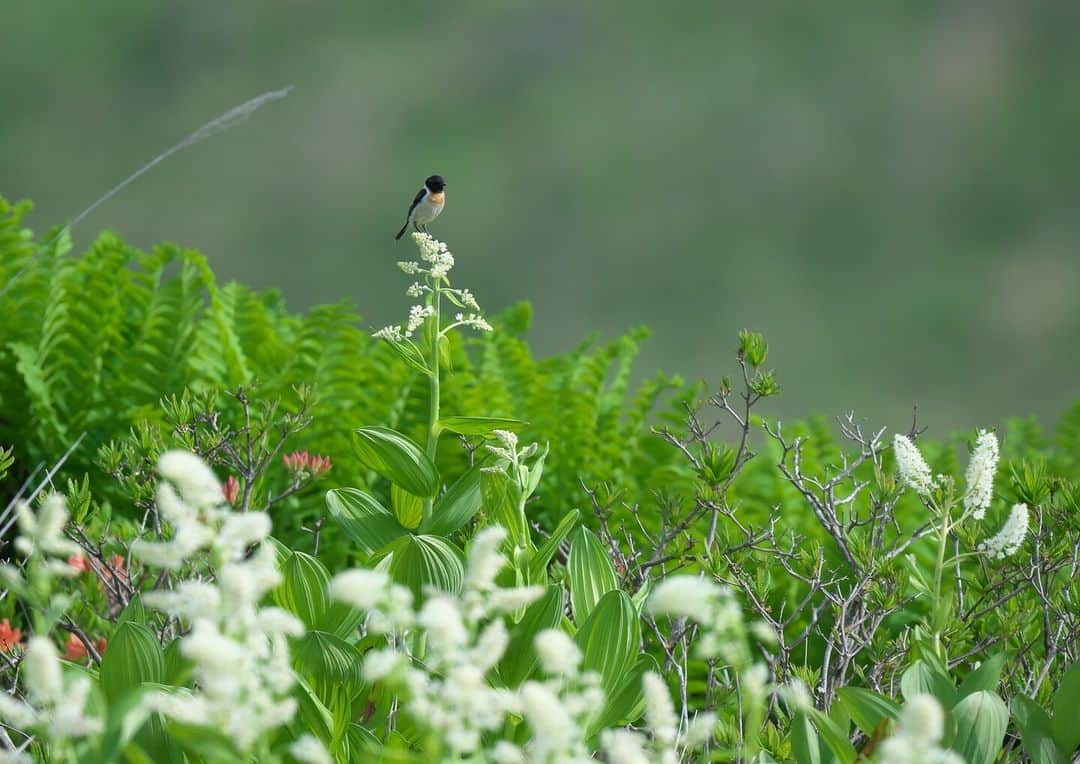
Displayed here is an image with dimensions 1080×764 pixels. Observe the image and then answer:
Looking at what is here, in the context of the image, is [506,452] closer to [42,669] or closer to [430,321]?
[430,321]

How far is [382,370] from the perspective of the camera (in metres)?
3.09

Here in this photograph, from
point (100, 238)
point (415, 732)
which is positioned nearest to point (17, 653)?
point (415, 732)

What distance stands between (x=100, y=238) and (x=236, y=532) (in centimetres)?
299

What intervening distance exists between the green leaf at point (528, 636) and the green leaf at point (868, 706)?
13.1 inches

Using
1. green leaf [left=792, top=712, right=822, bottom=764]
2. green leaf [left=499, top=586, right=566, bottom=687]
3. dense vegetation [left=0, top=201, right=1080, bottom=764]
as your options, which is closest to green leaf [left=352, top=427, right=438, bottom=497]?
dense vegetation [left=0, top=201, right=1080, bottom=764]

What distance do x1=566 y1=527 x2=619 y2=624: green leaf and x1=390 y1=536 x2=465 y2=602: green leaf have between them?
0.50ft

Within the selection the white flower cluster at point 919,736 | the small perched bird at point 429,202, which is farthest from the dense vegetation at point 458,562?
the small perched bird at point 429,202

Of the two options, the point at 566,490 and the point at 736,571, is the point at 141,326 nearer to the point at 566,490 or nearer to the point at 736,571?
the point at 566,490

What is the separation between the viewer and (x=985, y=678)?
1.27 meters

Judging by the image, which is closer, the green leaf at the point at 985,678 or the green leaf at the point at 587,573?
the green leaf at the point at 985,678

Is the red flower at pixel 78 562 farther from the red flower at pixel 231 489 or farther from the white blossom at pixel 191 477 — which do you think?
the white blossom at pixel 191 477

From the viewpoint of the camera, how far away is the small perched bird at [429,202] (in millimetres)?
1560

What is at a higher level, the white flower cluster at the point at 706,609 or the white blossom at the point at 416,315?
the white blossom at the point at 416,315

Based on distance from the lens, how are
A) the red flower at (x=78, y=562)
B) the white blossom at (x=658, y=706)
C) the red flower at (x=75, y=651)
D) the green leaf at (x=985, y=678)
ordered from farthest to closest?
the red flower at (x=75, y=651) < the red flower at (x=78, y=562) < the green leaf at (x=985, y=678) < the white blossom at (x=658, y=706)
